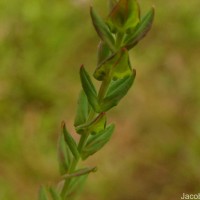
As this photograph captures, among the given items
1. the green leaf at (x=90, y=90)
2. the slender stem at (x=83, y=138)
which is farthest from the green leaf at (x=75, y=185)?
the green leaf at (x=90, y=90)

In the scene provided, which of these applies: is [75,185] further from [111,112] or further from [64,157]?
[111,112]

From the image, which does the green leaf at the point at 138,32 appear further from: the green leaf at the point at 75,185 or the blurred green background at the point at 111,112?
the blurred green background at the point at 111,112

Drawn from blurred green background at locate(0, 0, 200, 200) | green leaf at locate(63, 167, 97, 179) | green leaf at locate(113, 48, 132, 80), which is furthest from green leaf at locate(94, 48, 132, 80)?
blurred green background at locate(0, 0, 200, 200)

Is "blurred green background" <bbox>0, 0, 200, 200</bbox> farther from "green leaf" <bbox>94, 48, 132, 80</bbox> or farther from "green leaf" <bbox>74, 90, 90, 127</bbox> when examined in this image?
"green leaf" <bbox>94, 48, 132, 80</bbox>

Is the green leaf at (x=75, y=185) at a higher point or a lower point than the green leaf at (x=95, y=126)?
lower

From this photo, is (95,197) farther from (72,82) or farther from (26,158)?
(72,82)

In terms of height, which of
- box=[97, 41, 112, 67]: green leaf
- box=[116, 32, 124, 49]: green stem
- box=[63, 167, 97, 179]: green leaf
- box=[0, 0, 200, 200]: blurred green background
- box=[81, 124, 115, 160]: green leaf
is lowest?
box=[63, 167, 97, 179]: green leaf

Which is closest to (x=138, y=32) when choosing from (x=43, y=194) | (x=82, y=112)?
(x=82, y=112)

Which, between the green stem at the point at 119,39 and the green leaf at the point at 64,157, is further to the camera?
the green leaf at the point at 64,157

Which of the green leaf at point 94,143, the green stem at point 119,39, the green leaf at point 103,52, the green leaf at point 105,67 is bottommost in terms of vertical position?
the green leaf at point 94,143
